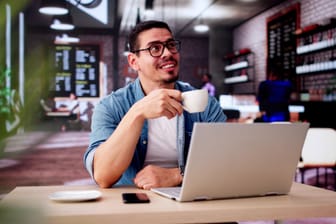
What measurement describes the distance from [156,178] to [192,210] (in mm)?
396

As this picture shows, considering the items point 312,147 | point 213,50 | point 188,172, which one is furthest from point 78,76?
point 188,172

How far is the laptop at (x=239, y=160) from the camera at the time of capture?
1.03 meters

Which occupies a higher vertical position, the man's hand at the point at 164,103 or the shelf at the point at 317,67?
the shelf at the point at 317,67

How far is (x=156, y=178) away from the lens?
1392 millimetres

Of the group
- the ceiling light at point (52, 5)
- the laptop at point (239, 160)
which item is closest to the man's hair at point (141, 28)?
the laptop at point (239, 160)

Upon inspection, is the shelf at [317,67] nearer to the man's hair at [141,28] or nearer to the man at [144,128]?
the man at [144,128]

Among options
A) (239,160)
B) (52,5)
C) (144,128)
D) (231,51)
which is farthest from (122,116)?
(231,51)

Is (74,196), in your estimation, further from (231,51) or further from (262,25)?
(231,51)

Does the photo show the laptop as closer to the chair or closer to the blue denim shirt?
the blue denim shirt

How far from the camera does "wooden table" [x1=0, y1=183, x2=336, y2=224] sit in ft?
3.17

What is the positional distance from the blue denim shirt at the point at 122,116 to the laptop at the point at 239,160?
Result: 0.48 meters

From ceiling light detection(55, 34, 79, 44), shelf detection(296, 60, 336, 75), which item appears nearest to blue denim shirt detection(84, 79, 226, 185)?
shelf detection(296, 60, 336, 75)

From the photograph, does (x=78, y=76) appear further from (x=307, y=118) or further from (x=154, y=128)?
(x=154, y=128)

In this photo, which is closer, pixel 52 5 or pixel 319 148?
pixel 319 148
